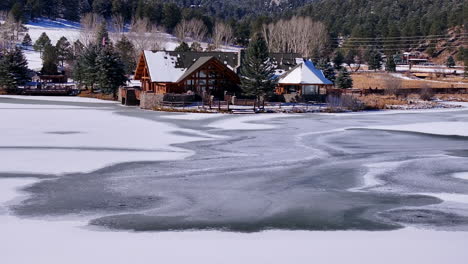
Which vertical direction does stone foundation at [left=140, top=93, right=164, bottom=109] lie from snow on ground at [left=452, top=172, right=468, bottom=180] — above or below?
above

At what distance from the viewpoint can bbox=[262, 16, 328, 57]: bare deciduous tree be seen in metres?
108

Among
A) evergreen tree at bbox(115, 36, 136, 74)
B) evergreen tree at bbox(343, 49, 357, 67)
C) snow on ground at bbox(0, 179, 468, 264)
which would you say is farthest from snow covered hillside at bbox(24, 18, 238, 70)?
snow on ground at bbox(0, 179, 468, 264)

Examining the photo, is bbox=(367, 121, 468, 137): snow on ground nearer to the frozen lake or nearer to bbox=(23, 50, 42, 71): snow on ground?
the frozen lake

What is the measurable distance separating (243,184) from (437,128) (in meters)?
22.6

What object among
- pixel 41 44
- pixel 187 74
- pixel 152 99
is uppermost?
pixel 41 44

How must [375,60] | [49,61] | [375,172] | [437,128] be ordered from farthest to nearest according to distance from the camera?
1. [375,60]
2. [49,61]
3. [437,128]
4. [375,172]

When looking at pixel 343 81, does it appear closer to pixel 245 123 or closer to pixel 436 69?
pixel 245 123

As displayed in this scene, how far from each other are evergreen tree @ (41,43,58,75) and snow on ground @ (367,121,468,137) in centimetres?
5767

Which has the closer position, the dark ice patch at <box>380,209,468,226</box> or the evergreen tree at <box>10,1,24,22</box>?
the dark ice patch at <box>380,209,468,226</box>

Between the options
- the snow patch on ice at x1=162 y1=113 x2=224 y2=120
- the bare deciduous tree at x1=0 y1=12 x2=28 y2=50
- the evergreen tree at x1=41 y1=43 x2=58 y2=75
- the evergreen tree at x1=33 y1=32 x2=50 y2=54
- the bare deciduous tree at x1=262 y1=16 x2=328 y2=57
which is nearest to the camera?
the snow patch on ice at x1=162 y1=113 x2=224 y2=120

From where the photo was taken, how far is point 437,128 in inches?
1524

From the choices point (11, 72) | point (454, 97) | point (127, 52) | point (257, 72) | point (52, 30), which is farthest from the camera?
point (52, 30)

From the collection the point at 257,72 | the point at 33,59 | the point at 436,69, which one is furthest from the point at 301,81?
the point at 33,59

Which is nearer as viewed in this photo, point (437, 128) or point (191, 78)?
point (437, 128)
